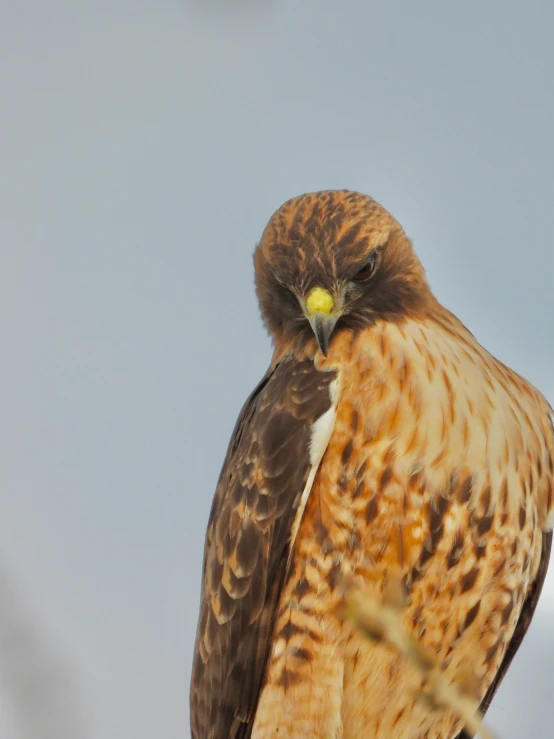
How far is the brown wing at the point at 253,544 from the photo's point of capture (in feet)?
12.6

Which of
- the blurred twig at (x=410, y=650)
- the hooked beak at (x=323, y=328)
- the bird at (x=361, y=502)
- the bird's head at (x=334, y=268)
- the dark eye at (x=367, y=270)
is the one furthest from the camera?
the dark eye at (x=367, y=270)

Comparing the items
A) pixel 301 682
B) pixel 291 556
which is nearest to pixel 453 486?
pixel 291 556

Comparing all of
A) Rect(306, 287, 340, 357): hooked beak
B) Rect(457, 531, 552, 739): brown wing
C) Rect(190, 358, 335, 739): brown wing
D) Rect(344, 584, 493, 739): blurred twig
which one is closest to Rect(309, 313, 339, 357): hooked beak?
Rect(306, 287, 340, 357): hooked beak

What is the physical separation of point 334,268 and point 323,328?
0.29m

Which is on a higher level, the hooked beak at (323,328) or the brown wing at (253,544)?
the hooked beak at (323,328)

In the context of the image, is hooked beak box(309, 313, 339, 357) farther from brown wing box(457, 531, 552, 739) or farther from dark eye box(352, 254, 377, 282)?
brown wing box(457, 531, 552, 739)

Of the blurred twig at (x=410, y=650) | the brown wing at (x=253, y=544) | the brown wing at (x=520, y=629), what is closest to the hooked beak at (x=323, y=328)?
the brown wing at (x=253, y=544)

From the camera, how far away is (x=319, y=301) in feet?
12.8

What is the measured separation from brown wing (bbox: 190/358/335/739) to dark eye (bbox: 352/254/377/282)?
43cm

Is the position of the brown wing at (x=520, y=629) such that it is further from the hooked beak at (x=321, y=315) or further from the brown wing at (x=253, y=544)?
the hooked beak at (x=321, y=315)

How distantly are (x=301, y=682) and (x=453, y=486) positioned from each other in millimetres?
1010

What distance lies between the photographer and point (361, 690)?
3.83 m

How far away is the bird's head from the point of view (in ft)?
12.9

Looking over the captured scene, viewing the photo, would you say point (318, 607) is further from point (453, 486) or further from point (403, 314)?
point (403, 314)
